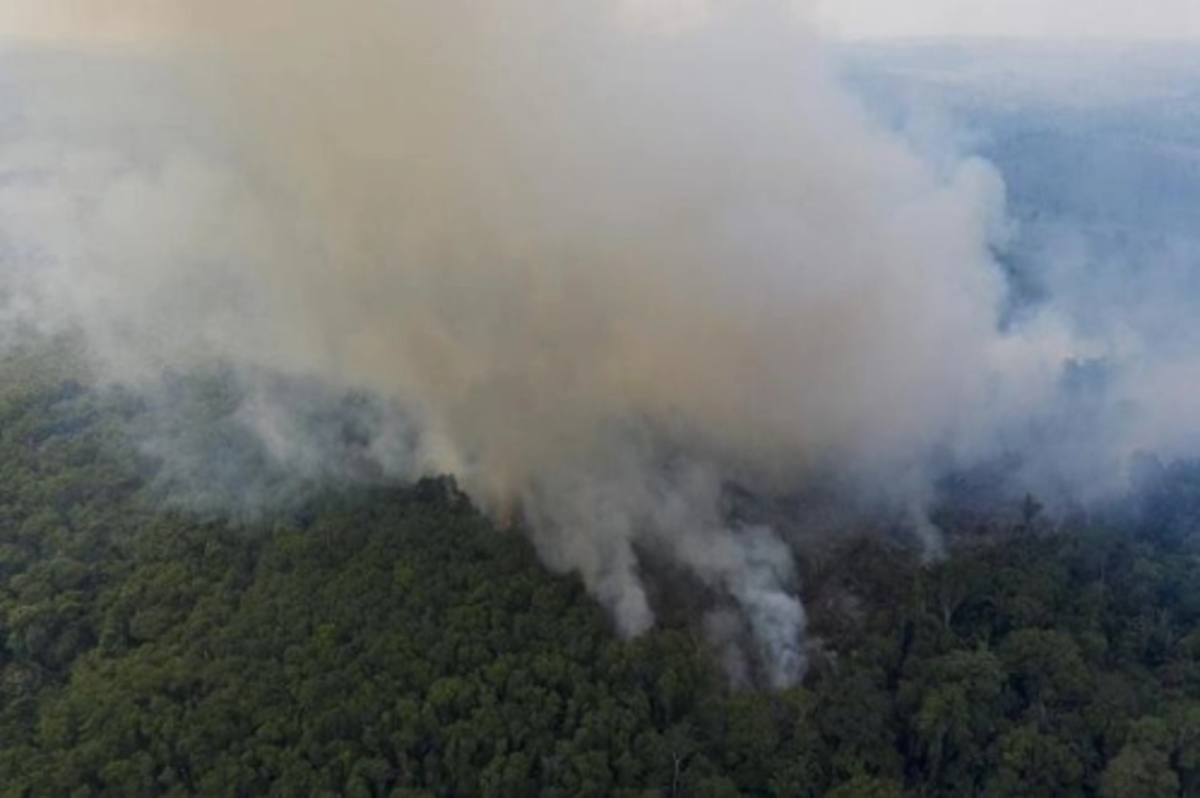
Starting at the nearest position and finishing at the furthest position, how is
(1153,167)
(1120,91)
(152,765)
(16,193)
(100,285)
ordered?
(152,765)
(100,285)
(16,193)
(1153,167)
(1120,91)

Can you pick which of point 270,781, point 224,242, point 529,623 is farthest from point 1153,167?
point 270,781

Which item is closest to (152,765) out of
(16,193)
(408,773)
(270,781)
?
→ (270,781)

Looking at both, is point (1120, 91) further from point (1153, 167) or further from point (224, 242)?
point (224, 242)

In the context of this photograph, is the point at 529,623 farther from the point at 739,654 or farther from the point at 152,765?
the point at 152,765

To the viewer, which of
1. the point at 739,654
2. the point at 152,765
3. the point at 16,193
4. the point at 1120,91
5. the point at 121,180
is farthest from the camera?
the point at 1120,91

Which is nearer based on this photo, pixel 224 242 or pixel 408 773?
pixel 408 773

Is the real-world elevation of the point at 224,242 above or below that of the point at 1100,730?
above
